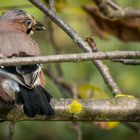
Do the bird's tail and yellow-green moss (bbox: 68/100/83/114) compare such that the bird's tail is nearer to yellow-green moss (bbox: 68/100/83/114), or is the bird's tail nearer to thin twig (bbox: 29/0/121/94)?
yellow-green moss (bbox: 68/100/83/114)

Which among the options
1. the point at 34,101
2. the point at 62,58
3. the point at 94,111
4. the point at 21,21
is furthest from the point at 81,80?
the point at 62,58

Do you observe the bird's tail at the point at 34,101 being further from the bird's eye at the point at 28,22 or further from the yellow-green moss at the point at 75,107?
the bird's eye at the point at 28,22

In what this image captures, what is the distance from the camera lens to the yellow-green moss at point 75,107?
3320 millimetres

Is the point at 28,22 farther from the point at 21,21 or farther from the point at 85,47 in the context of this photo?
the point at 85,47

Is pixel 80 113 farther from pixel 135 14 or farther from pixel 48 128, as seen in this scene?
pixel 48 128

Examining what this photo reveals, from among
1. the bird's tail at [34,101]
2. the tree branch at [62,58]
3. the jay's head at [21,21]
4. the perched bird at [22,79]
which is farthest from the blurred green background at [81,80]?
the tree branch at [62,58]

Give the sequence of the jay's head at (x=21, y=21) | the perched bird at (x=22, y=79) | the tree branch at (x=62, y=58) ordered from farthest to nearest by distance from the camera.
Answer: the jay's head at (x=21, y=21) → the perched bird at (x=22, y=79) → the tree branch at (x=62, y=58)

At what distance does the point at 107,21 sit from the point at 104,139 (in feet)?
7.48

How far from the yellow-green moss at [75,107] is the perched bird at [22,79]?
0.10 m

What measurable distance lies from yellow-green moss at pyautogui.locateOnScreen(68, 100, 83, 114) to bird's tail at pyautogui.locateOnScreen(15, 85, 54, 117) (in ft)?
0.33

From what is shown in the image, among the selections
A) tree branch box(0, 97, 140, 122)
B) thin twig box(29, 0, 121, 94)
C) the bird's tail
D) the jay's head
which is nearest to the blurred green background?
the jay's head

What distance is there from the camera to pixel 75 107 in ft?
10.9

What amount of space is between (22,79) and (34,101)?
21 cm

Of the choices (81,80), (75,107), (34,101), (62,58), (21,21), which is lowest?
(81,80)
